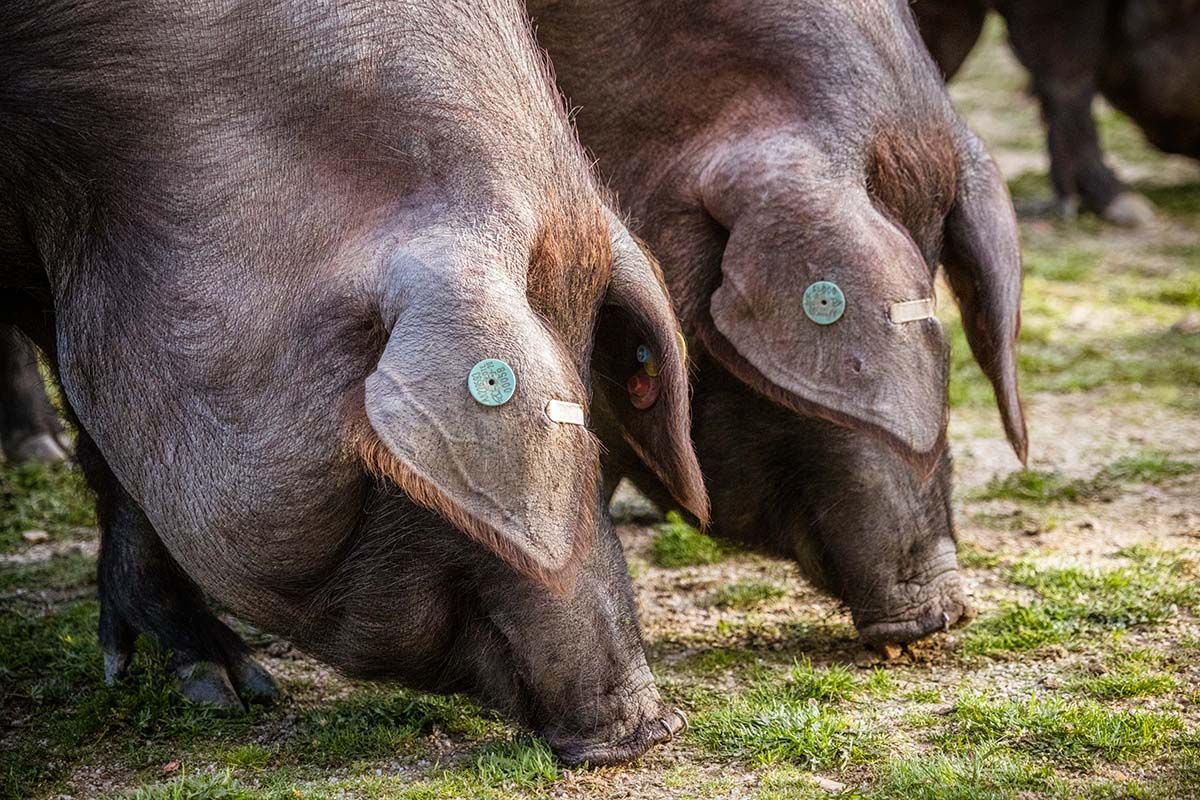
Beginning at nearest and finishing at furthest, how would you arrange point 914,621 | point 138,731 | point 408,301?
point 408,301 → point 138,731 → point 914,621

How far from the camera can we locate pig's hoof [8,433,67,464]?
665cm

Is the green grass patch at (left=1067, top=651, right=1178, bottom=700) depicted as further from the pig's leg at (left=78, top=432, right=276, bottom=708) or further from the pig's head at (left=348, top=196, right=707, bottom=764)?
the pig's leg at (left=78, top=432, right=276, bottom=708)

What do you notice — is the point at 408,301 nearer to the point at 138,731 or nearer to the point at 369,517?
the point at 369,517

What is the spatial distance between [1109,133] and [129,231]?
38.0 ft

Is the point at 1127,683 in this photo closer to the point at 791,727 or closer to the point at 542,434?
the point at 791,727

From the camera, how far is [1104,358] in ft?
24.7

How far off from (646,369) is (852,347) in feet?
1.91

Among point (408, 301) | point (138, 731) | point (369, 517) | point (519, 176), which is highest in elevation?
point (519, 176)

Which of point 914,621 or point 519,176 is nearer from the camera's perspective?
point 519,176

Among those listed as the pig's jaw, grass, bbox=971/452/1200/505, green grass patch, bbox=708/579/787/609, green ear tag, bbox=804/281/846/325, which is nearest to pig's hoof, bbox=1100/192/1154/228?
grass, bbox=971/452/1200/505

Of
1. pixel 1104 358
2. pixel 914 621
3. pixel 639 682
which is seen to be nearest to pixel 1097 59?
pixel 1104 358

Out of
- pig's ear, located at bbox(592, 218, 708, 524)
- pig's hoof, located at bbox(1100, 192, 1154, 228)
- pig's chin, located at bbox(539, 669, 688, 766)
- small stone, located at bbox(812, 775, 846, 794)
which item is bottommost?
small stone, located at bbox(812, 775, 846, 794)

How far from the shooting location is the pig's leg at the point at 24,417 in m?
6.68

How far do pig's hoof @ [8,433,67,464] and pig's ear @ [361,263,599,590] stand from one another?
398 centimetres
